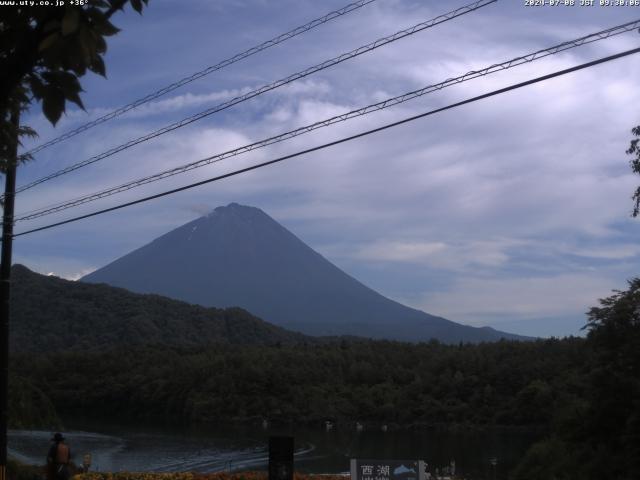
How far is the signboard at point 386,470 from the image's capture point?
10.7m

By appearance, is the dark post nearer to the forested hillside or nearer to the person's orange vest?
the person's orange vest

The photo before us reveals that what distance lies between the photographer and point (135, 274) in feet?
627

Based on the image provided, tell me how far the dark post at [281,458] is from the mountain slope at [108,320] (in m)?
79.6

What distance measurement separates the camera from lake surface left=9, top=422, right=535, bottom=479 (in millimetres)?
31047

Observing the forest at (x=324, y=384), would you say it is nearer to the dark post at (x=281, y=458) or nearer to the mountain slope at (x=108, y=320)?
the mountain slope at (x=108, y=320)

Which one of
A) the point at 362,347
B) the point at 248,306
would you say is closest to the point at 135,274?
the point at 248,306

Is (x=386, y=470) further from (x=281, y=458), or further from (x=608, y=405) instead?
(x=608, y=405)

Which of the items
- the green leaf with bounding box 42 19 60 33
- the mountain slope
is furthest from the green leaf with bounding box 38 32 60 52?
the mountain slope

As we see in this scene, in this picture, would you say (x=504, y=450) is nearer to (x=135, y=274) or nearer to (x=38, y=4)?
(x=38, y=4)

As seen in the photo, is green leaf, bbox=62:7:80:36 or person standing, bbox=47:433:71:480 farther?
person standing, bbox=47:433:71:480

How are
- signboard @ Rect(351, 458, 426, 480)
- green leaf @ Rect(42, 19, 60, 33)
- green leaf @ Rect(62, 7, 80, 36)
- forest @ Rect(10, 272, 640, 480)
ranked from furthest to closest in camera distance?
forest @ Rect(10, 272, 640, 480) → signboard @ Rect(351, 458, 426, 480) → green leaf @ Rect(42, 19, 60, 33) → green leaf @ Rect(62, 7, 80, 36)

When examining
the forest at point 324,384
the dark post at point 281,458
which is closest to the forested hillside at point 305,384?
the forest at point 324,384

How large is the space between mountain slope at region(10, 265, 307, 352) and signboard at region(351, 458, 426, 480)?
258ft

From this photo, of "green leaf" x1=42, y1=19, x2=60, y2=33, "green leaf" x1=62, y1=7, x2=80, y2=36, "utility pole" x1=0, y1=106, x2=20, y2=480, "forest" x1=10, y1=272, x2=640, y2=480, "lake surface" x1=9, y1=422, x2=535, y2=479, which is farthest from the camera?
"forest" x1=10, y1=272, x2=640, y2=480
